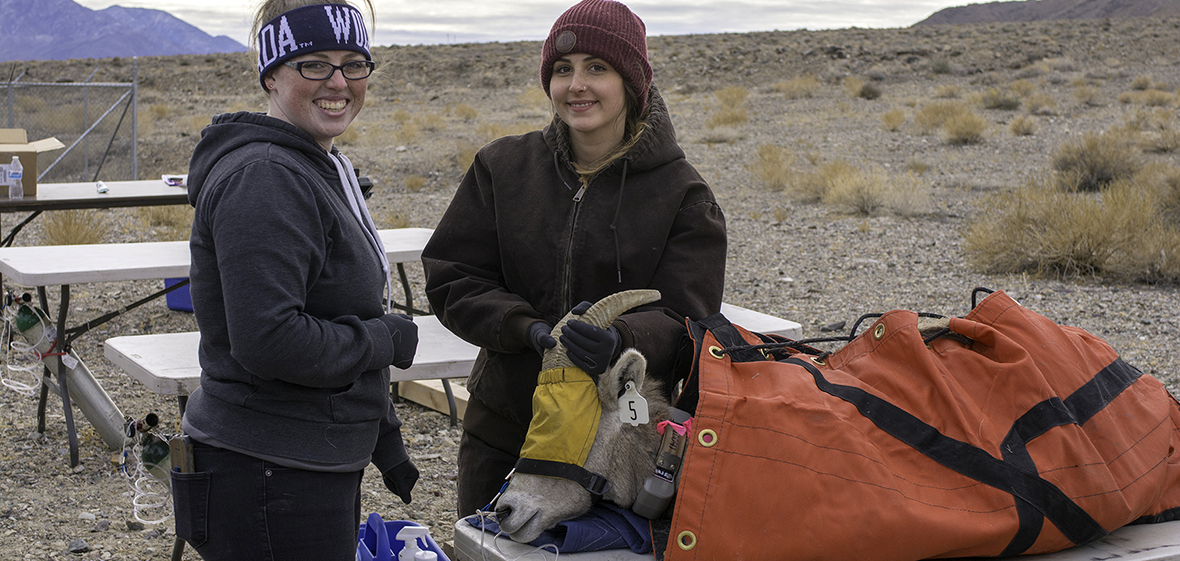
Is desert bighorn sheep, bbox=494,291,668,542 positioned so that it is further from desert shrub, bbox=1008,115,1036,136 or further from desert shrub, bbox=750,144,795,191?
desert shrub, bbox=1008,115,1036,136

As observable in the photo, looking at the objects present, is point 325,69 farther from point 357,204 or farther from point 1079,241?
point 1079,241

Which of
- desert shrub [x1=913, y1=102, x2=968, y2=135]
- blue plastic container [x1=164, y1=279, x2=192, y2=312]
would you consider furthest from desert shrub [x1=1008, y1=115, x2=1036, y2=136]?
blue plastic container [x1=164, y1=279, x2=192, y2=312]

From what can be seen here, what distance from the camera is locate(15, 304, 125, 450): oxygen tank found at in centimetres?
421

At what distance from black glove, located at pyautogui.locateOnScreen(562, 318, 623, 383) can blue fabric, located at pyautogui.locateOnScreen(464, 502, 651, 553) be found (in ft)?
1.13

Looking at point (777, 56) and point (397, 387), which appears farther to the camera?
point (777, 56)

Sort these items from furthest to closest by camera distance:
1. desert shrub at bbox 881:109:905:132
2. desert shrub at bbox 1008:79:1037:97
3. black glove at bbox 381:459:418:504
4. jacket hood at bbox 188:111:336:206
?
desert shrub at bbox 1008:79:1037:97 → desert shrub at bbox 881:109:905:132 → black glove at bbox 381:459:418:504 → jacket hood at bbox 188:111:336:206

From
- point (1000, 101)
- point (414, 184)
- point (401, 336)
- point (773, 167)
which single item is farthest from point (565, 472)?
point (1000, 101)

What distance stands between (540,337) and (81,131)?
20544 mm

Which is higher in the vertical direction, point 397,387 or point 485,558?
point 485,558

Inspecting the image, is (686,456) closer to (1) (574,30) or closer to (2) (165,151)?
(1) (574,30)

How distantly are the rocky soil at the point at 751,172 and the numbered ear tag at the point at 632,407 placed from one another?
5.10 ft

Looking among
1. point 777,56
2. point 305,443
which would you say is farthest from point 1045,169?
point 777,56

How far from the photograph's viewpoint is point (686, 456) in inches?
71.6

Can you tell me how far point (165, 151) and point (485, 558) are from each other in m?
18.6
